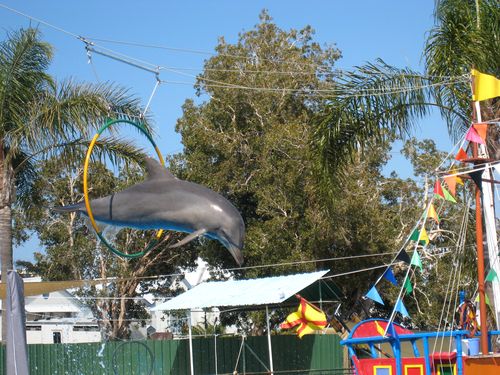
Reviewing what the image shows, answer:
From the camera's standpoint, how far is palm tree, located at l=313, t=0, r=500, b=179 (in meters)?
14.9

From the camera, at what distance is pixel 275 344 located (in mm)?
21547

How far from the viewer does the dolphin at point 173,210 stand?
9820 millimetres

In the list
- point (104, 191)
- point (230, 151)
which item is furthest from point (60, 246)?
point (230, 151)

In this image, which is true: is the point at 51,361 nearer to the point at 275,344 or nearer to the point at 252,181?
the point at 275,344

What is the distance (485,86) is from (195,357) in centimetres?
1107

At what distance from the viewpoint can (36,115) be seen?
1616 centimetres

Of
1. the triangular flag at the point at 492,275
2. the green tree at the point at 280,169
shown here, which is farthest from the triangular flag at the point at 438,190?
the green tree at the point at 280,169

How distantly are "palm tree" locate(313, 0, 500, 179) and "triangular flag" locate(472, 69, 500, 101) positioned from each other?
1.63m

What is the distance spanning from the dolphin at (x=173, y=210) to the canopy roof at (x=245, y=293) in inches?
311

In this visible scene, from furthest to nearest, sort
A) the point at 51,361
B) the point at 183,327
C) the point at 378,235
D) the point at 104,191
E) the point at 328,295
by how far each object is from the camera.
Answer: the point at 183,327, the point at 104,191, the point at 378,235, the point at 328,295, the point at 51,361

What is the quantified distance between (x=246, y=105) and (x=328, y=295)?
9.43 metres

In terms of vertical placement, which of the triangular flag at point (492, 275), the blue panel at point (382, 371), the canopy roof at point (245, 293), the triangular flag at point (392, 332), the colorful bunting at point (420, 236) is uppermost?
the colorful bunting at point (420, 236)

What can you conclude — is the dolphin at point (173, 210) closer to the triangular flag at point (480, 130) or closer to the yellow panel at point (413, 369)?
the triangular flag at point (480, 130)

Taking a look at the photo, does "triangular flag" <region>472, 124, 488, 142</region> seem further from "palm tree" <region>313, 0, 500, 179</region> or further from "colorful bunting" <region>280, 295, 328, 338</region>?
"colorful bunting" <region>280, 295, 328, 338</region>
